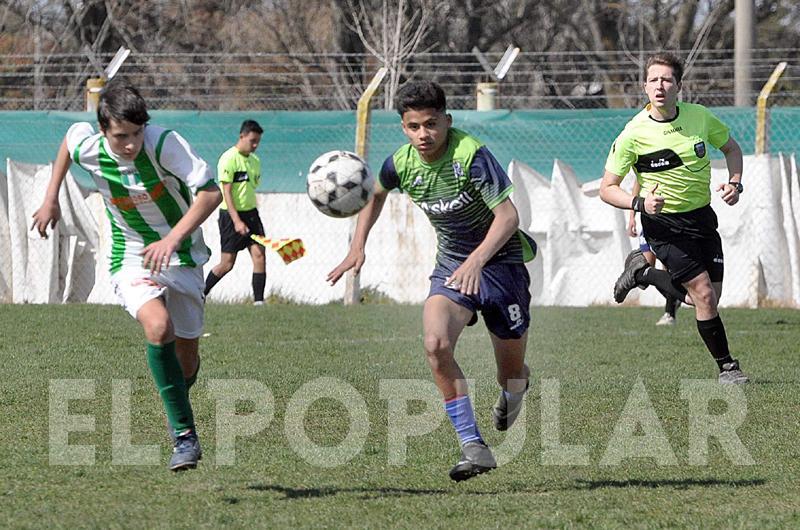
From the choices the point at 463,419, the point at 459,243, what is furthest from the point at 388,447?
the point at 459,243

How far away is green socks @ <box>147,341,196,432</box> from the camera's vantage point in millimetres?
5488

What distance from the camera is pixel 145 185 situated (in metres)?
5.59

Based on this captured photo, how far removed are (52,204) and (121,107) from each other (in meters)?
0.52

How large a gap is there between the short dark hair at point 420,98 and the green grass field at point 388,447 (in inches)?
58.9

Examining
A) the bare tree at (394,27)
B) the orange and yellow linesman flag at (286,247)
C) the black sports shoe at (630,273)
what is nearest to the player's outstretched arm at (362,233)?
the black sports shoe at (630,273)

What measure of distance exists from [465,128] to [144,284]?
9.49 meters

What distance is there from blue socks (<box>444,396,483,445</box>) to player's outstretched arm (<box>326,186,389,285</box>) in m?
0.69

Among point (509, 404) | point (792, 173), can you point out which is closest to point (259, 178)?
point (792, 173)

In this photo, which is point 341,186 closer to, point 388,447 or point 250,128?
point 388,447

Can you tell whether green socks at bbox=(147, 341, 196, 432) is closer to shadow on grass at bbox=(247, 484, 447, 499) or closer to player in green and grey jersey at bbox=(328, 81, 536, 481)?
shadow on grass at bbox=(247, 484, 447, 499)

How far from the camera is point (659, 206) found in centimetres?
741

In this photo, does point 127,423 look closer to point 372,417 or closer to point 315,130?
point 372,417

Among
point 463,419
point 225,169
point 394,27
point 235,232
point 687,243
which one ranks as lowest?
point 463,419

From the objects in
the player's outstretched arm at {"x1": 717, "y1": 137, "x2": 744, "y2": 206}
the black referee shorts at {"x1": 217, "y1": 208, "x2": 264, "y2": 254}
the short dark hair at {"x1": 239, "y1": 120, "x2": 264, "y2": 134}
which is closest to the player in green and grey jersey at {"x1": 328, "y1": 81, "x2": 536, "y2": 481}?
the player's outstretched arm at {"x1": 717, "y1": 137, "x2": 744, "y2": 206}
